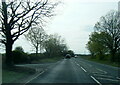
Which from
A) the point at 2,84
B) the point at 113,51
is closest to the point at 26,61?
the point at 113,51

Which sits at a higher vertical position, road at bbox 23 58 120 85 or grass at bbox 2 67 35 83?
grass at bbox 2 67 35 83

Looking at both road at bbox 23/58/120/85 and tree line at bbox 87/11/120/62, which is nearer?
road at bbox 23/58/120/85

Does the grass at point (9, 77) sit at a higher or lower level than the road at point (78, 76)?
higher

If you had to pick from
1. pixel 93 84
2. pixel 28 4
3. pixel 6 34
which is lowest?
pixel 93 84

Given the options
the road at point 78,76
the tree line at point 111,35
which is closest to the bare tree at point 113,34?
the tree line at point 111,35

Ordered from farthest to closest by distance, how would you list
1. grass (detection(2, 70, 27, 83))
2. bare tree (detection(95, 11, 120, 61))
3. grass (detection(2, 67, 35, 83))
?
bare tree (detection(95, 11, 120, 61)) → grass (detection(2, 67, 35, 83)) → grass (detection(2, 70, 27, 83))

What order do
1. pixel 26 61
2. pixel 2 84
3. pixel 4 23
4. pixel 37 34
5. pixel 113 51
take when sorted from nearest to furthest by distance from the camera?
pixel 2 84 < pixel 4 23 < pixel 26 61 < pixel 113 51 < pixel 37 34

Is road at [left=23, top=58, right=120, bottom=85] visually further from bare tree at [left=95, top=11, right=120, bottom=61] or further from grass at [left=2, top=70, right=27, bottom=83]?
bare tree at [left=95, top=11, right=120, bottom=61]

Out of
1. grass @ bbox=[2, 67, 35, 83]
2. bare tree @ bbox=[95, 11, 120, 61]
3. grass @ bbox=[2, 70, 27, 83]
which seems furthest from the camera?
bare tree @ bbox=[95, 11, 120, 61]

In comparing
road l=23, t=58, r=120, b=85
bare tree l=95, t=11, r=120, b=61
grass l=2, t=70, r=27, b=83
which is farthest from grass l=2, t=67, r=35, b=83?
bare tree l=95, t=11, r=120, b=61

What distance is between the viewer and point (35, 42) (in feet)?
227

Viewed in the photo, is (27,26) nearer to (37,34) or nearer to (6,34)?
(6,34)

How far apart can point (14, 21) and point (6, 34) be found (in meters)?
1.67

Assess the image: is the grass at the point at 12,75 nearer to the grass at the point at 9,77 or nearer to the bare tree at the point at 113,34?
the grass at the point at 9,77
